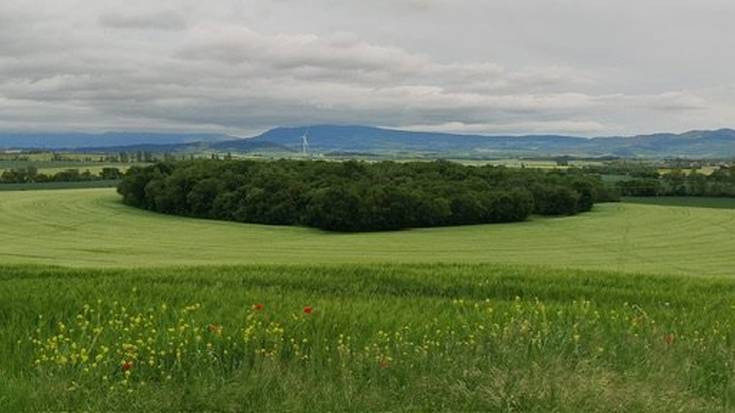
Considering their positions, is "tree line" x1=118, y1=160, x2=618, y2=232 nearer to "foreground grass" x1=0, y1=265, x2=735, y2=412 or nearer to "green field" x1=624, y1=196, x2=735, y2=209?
→ "green field" x1=624, y1=196, x2=735, y2=209

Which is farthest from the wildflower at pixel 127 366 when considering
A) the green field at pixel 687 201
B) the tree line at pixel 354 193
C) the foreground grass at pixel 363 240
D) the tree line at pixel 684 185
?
the tree line at pixel 684 185

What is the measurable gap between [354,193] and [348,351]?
70.5 meters

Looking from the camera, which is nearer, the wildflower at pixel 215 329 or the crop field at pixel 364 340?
the crop field at pixel 364 340

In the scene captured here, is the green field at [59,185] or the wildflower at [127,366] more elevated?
the wildflower at [127,366]

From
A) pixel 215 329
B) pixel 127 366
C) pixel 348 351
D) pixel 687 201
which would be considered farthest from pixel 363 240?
pixel 127 366

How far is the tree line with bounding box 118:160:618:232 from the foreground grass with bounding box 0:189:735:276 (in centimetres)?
352

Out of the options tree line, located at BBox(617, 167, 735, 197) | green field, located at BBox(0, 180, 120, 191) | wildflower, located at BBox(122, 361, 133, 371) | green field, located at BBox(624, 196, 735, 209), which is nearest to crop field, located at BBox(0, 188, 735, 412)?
wildflower, located at BBox(122, 361, 133, 371)

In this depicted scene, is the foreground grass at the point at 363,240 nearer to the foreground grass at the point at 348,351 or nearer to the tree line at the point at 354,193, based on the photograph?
the tree line at the point at 354,193

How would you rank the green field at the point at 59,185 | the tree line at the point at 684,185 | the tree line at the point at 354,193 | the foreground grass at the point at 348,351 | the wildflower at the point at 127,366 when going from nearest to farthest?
1. the foreground grass at the point at 348,351
2. the wildflower at the point at 127,366
3. the tree line at the point at 354,193
4. the tree line at the point at 684,185
5. the green field at the point at 59,185

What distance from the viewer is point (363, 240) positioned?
65.5 m

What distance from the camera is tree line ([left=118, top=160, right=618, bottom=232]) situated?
259 feet

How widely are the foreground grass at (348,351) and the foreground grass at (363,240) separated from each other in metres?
32.2

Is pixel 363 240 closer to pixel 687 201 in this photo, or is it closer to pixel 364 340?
pixel 687 201

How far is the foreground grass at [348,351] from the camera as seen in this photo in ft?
20.2
